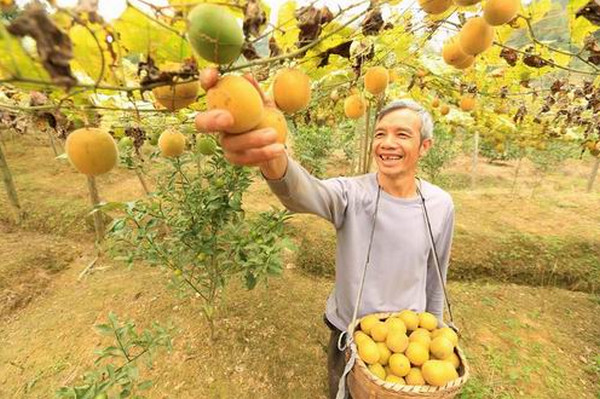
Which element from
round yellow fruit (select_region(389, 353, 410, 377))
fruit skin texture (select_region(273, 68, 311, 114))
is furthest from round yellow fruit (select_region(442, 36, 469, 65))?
round yellow fruit (select_region(389, 353, 410, 377))

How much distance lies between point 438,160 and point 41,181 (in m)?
9.67

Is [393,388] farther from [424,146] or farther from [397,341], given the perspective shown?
[424,146]

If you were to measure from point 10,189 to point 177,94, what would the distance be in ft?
19.7

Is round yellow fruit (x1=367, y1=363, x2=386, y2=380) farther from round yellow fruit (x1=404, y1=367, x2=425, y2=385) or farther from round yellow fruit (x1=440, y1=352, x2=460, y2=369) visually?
round yellow fruit (x1=440, y1=352, x2=460, y2=369)

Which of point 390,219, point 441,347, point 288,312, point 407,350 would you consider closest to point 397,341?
point 407,350

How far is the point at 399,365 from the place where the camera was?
149 centimetres

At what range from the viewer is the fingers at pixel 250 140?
0.71 meters

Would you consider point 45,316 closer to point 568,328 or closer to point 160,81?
point 160,81

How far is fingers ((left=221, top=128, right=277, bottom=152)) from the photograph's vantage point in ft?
2.33

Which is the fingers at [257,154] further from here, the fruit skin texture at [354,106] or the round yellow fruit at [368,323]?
the fruit skin texture at [354,106]

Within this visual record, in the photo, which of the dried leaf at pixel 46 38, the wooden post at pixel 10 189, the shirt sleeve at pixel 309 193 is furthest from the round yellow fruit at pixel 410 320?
the wooden post at pixel 10 189

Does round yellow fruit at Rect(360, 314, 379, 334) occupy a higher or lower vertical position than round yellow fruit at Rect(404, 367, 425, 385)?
higher

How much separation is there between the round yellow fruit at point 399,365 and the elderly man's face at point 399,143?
825 millimetres

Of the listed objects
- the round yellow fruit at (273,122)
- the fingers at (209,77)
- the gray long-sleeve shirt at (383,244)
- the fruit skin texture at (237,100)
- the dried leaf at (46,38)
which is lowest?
the gray long-sleeve shirt at (383,244)
